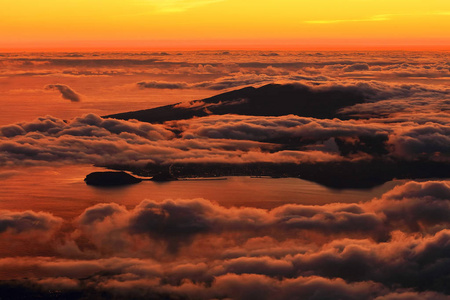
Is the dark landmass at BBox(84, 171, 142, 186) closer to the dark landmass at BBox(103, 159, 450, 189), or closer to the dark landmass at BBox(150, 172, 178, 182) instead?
the dark landmass at BBox(150, 172, 178, 182)

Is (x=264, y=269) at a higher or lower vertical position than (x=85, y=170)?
higher

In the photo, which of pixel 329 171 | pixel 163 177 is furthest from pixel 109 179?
pixel 329 171

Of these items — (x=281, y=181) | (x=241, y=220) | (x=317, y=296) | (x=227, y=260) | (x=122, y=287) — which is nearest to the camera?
(x=317, y=296)

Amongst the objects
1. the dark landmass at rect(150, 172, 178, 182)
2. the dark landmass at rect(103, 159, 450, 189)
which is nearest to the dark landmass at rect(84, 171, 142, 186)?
the dark landmass at rect(150, 172, 178, 182)

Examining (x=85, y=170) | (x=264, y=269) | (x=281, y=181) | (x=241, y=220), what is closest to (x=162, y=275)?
(x=264, y=269)

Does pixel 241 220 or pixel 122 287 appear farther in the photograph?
pixel 241 220

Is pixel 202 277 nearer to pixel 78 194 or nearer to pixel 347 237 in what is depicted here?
pixel 347 237

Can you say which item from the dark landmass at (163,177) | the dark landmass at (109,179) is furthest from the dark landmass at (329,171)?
the dark landmass at (109,179)
